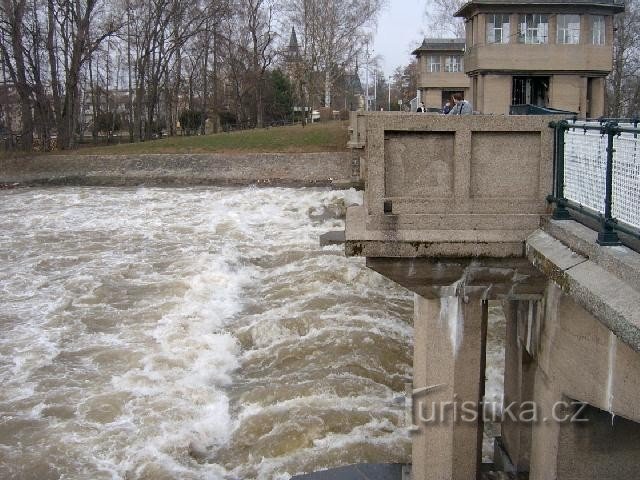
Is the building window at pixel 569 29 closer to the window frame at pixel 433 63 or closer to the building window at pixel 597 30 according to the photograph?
the building window at pixel 597 30

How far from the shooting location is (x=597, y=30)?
38.2m

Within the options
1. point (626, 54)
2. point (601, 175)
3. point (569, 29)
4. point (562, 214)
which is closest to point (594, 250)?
point (601, 175)

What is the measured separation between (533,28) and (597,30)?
322 centimetres

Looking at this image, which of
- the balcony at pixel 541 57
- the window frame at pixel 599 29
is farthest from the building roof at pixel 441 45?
the balcony at pixel 541 57

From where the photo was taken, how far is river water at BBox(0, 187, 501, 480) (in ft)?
29.6

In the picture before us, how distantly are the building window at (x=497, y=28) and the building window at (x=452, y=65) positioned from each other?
21.3 meters

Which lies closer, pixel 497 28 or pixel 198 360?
pixel 198 360

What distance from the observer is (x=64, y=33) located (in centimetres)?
5031

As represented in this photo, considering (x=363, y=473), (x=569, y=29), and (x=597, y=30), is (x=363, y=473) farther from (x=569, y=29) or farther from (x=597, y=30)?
(x=597, y=30)

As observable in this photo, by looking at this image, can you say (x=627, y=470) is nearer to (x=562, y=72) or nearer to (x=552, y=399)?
(x=552, y=399)

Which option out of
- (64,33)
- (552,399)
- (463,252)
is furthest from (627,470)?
(64,33)

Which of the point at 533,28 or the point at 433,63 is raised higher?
the point at 433,63

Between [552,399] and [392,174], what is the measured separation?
2170 mm

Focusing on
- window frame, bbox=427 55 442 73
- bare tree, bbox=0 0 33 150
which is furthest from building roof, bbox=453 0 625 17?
bare tree, bbox=0 0 33 150
